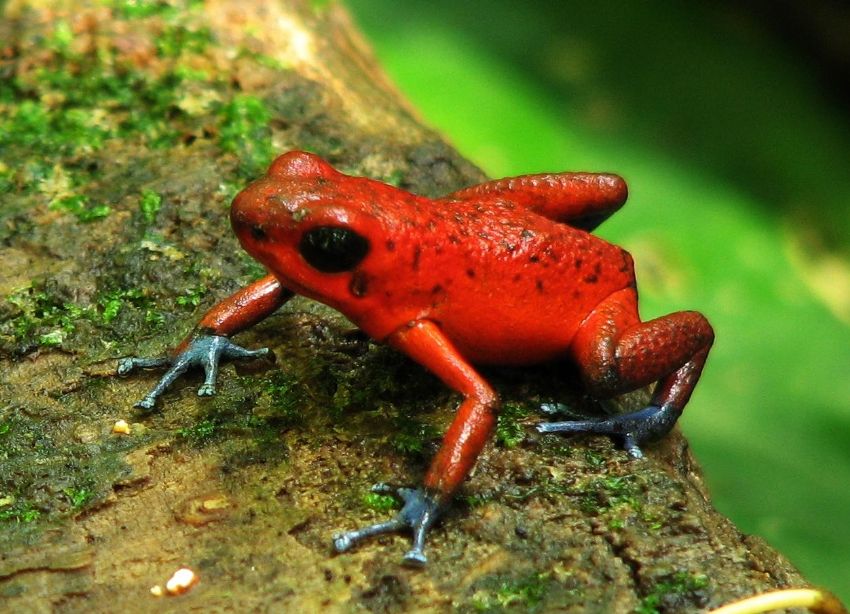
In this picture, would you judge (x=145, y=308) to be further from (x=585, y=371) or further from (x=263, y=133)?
(x=585, y=371)

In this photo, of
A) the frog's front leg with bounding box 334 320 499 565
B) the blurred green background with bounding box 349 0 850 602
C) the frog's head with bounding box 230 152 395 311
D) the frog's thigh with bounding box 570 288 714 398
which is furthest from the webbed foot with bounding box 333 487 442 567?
the blurred green background with bounding box 349 0 850 602

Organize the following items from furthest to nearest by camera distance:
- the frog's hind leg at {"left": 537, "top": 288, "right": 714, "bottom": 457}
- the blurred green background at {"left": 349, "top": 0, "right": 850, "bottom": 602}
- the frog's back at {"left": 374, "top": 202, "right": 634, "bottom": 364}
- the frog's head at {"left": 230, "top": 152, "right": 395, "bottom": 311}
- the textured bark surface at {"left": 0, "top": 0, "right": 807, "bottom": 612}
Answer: the blurred green background at {"left": 349, "top": 0, "right": 850, "bottom": 602} < the frog's hind leg at {"left": 537, "top": 288, "right": 714, "bottom": 457} < the frog's back at {"left": 374, "top": 202, "right": 634, "bottom": 364} < the frog's head at {"left": 230, "top": 152, "right": 395, "bottom": 311} < the textured bark surface at {"left": 0, "top": 0, "right": 807, "bottom": 612}

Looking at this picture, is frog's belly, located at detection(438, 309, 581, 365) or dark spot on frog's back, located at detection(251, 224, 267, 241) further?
frog's belly, located at detection(438, 309, 581, 365)

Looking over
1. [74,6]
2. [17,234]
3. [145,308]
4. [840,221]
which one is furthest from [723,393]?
[74,6]

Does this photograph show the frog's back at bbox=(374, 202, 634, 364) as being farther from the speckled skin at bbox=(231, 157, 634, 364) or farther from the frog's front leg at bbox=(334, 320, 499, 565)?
the frog's front leg at bbox=(334, 320, 499, 565)

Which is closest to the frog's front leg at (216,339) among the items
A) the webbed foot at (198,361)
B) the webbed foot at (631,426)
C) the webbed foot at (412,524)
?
the webbed foot at (198,361)

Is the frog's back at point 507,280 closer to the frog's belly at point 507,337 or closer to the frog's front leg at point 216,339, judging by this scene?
the frog's belly at point 507,337
